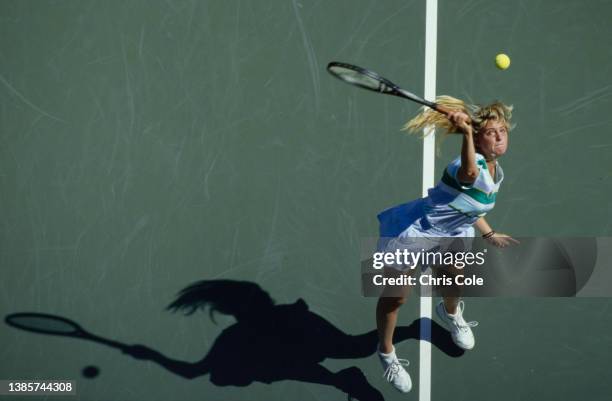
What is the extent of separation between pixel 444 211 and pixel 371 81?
0.95 m

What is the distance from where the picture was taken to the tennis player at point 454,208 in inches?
182

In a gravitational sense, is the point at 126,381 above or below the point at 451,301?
below

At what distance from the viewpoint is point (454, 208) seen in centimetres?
480

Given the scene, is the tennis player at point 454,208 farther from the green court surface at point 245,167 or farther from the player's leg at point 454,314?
the green court surface at point 245,167

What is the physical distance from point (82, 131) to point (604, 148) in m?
3.94

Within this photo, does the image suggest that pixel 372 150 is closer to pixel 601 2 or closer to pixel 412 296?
pixel 412 296

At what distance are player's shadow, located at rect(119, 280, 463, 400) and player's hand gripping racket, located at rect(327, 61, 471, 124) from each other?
1710 millimetres

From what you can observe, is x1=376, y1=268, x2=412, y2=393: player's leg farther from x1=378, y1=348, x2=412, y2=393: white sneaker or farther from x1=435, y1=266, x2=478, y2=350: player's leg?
x1=435, y1=266, x2=478, y2=350: player's leg

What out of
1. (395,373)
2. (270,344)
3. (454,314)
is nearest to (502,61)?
(454,314)

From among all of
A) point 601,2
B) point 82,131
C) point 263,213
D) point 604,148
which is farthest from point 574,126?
point 82,131

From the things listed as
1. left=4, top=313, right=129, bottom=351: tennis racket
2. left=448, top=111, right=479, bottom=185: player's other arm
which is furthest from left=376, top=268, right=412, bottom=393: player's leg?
left=4, top=313, right=129, bottom=351: tennis racket

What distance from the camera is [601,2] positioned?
5.69 metres

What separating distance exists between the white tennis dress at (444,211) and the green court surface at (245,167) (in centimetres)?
57

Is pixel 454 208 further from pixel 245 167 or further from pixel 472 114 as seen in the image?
pixel 245 167
